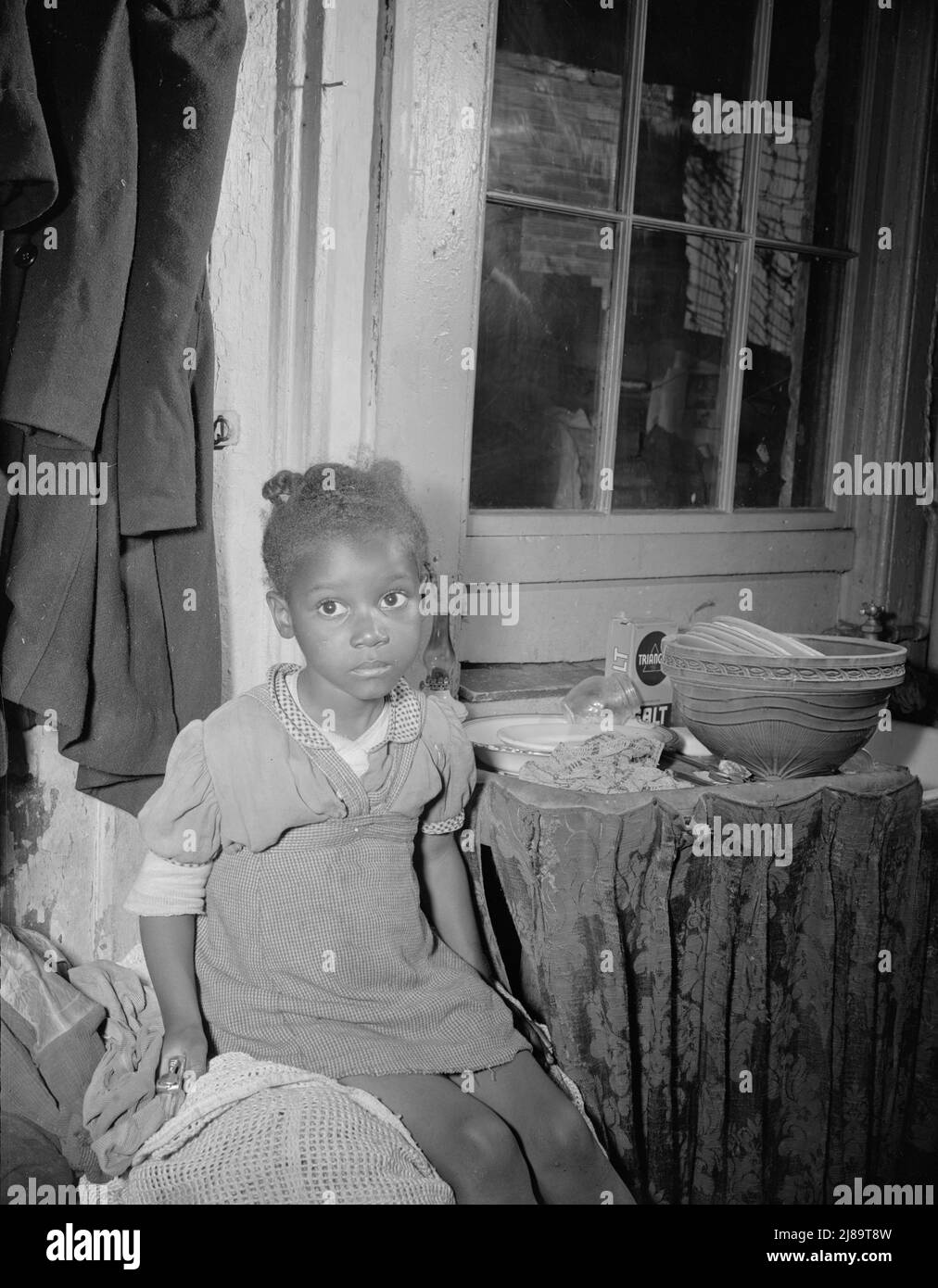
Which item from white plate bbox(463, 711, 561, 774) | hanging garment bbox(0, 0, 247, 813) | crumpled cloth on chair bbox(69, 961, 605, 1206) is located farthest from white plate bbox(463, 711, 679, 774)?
crumpled cloth on chair bbox(69, 961, 605, 1206)

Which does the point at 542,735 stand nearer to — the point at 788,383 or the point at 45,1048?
the point at 45,1048

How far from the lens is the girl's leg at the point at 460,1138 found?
50.3 inches

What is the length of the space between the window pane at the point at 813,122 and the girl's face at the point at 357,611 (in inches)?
50.9

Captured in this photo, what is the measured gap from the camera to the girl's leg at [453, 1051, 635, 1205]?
136 centimetres

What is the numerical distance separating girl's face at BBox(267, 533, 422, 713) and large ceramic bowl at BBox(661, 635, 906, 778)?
46cm

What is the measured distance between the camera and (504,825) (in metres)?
1.51

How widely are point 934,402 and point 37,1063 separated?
6.56ft

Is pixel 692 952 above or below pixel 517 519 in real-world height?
below

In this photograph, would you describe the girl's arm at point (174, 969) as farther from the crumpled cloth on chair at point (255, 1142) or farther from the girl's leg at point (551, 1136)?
the girl's leg at point (551, 1136)

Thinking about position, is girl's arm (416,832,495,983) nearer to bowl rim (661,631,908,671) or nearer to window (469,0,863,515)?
bowl rim (661,631,908,671)

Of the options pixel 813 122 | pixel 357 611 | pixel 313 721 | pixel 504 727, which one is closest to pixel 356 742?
pixel 313 721
